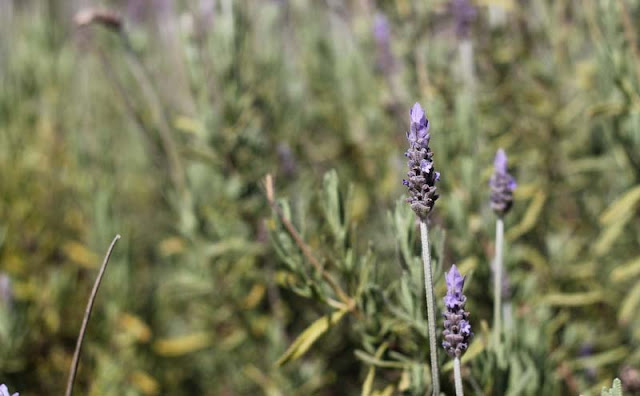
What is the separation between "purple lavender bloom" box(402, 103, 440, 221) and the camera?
0.60 meters

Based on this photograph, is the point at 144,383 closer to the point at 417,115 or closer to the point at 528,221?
the point at 528,221

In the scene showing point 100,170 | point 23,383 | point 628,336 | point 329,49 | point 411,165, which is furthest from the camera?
point 329,49

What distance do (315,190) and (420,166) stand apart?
375 mm

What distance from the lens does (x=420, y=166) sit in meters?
0.61

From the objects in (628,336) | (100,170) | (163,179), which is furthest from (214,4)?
(628,336)

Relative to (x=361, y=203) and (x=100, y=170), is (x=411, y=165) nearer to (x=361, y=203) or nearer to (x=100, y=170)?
(x=361, y=203)

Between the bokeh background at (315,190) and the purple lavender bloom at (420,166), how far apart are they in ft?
0.82

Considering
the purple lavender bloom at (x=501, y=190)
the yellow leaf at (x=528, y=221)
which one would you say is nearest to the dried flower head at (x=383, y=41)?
the yellow leaf at (x=528, y=221)

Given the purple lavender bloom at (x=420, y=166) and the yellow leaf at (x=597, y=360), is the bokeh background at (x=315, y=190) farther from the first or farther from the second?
the purple lavender bloom at (x=420, y=166)

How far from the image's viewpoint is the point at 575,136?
149 centimetres

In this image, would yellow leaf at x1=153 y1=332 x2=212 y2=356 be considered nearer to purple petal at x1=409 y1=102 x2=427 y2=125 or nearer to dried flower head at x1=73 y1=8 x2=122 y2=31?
dried flower head at x1=73 y1=8 x2=122 y2=31

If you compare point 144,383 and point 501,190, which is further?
point 144,383

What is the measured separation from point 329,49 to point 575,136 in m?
0.71

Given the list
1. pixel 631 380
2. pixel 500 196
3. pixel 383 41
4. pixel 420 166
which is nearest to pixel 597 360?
pixel 631 380
